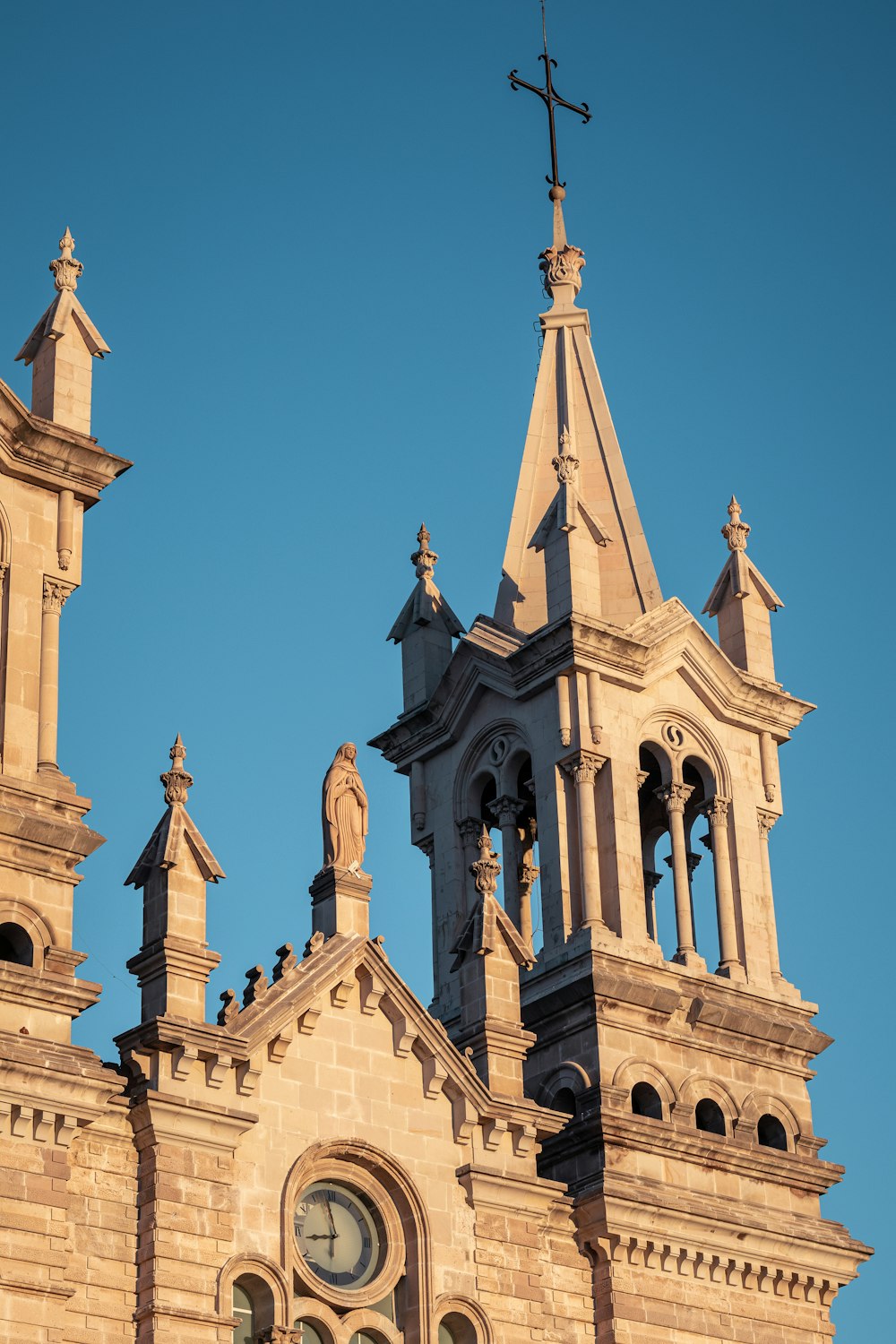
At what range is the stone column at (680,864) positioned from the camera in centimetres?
4538

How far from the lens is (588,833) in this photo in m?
44.6

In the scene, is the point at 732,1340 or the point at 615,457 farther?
the point at 615,457

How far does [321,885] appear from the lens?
1582 inches

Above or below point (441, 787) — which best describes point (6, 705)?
below

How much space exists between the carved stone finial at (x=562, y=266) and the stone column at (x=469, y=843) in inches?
442

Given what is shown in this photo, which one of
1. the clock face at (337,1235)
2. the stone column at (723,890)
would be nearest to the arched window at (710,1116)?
the stone column at (723,890)

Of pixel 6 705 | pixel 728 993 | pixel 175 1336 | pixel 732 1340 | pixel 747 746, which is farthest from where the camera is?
pixel 747 746

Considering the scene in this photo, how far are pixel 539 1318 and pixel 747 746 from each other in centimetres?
1276

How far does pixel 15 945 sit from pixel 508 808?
12.8m

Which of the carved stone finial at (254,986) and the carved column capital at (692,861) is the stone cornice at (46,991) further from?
the carved column capital at (692,861)

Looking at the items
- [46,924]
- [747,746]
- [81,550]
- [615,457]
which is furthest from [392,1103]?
[615,457]

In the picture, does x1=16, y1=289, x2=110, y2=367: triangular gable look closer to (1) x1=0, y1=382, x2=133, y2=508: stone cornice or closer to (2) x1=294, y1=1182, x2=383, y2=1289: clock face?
(1) x1=0, y1=382, x2=133, y2=508: stone cornice

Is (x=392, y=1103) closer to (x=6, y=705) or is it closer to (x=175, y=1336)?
(x=175, y=1336)

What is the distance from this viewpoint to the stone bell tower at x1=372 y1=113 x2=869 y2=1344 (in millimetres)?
41531
